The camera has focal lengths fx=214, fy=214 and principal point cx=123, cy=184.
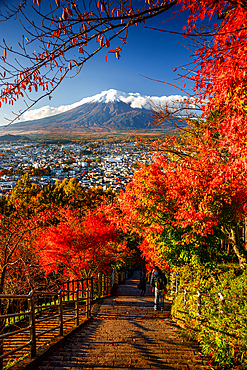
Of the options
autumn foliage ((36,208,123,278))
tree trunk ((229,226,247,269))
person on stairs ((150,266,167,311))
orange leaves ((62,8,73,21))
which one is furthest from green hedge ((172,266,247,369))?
autumn foliage ((36,208,123,278))

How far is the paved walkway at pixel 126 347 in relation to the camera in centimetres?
329

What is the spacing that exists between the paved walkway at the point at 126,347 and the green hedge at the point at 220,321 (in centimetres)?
28

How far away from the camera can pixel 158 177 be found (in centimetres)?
605

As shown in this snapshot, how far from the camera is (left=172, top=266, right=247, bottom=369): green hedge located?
3176 millimetres

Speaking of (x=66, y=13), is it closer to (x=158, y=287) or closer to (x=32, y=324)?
(x=32, y=324)

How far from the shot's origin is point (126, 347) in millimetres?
3904

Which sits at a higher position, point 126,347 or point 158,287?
point 158,287

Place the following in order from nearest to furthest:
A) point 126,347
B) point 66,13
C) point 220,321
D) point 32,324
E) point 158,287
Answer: point 66,13
point 32,324
point 220,321
point 126,347
point 158,287

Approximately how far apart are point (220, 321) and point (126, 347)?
1740 millimetres

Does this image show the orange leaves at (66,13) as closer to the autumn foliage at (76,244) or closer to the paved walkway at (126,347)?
the paved walkway at (126,347)

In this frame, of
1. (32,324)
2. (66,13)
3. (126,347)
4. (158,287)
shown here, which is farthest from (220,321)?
(66,13)

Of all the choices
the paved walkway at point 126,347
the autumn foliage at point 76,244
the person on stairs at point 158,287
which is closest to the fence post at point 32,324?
the paved walkway at point 126,347

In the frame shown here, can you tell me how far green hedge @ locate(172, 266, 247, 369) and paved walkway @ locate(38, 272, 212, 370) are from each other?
280 millimetres

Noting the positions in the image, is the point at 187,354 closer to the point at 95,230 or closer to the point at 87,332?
the point at 87,332
